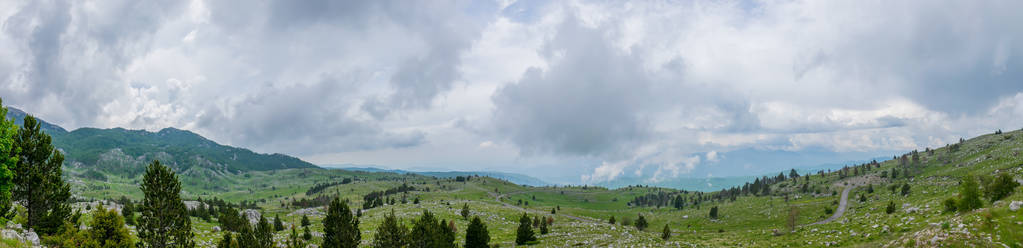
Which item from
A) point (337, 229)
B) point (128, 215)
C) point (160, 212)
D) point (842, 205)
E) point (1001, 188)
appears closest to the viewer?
point (160, 212)

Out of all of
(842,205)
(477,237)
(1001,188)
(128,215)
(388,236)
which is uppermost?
(1001,188)

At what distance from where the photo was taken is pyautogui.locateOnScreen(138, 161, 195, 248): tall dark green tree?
32500 millimetres

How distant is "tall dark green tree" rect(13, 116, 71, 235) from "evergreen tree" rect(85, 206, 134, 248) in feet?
7.88

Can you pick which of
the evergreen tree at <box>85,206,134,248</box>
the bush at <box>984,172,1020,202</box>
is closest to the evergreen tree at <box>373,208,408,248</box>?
the evergreen tree at <box>85,206,134,248</box>

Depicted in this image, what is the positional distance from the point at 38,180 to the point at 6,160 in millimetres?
2691

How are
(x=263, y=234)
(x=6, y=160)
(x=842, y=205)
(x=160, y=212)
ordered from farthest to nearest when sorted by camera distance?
1. (x=842, y=205)
2. (x=263, y=234)
3. (x=160, y=212)
4. (x=6, y=160)

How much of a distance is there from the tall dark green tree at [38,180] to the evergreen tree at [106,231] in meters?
2.40

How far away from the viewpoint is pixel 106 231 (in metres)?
35.7

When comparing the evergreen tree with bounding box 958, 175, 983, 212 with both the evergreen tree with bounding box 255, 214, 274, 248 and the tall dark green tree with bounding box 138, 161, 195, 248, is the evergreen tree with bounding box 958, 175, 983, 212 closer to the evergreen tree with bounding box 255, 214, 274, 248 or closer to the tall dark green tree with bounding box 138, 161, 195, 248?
the evergreen tree with bounding box 255, 214, 274, 248

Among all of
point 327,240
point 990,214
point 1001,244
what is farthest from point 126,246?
point 990,214

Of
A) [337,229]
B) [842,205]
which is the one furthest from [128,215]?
[842,205]

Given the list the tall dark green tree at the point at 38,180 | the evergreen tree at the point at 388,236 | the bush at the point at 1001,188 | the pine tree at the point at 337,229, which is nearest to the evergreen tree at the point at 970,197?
the bush at the point at 1001,188

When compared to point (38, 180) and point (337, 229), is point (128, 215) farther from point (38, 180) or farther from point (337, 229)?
point (337, 229)

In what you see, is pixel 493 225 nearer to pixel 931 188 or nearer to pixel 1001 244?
pixel 1001 244
